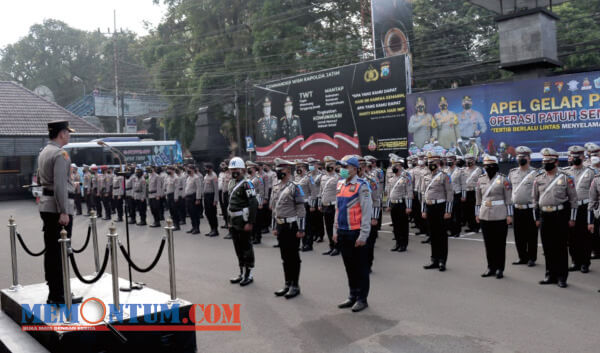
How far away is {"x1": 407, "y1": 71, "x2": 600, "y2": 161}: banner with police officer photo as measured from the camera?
11.9 metres

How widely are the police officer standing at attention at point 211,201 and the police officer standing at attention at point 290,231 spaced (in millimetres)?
6228

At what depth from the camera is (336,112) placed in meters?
17.9

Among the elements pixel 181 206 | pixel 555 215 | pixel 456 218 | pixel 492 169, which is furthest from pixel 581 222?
pixel 181 206

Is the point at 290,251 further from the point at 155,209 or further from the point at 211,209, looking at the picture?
the point at 155,209

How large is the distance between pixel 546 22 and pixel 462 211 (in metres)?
6.17

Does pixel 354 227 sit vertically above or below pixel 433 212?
above

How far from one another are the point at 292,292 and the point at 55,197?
325 cm

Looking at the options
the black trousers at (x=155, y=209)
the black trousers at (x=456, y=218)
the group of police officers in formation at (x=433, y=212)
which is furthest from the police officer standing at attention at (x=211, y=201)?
the black trousers at (x=456, y=218)

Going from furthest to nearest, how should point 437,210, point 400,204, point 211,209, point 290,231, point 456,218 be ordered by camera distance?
point 211,209 < point 456,218 < point 400,204 < point 437,210 < point 290,231

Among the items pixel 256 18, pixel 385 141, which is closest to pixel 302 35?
pixel 256 18

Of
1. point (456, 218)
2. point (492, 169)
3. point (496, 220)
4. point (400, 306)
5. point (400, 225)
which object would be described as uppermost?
point (492, 169)

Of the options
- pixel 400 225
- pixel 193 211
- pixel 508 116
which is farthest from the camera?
pixel 193 211

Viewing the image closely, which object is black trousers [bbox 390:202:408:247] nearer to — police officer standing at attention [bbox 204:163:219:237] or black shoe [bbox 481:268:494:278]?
black shoe [bbox 481:268:494:278]

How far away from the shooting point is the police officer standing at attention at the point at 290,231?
273 inches
